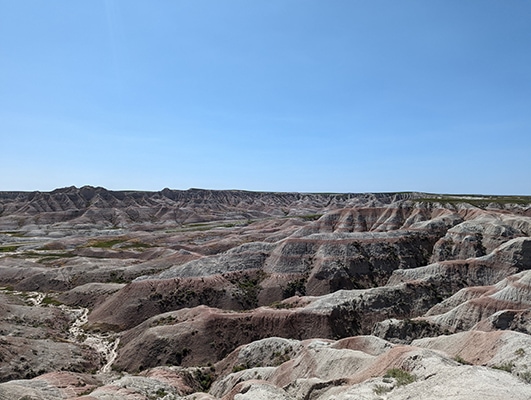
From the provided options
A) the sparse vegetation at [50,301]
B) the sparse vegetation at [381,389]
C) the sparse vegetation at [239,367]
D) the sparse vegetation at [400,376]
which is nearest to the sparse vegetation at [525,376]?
the sparse vegetation at [400,376]

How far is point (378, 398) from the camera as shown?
1845cm

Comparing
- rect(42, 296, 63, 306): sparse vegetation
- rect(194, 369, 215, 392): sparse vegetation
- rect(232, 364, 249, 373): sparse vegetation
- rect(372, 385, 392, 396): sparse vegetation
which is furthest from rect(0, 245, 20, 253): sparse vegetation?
rect(372, 385, 392, 396): sparse vegetation

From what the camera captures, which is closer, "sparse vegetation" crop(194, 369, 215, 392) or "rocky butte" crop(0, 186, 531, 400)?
"rocky butte" crop(0, 186, 531, 400)

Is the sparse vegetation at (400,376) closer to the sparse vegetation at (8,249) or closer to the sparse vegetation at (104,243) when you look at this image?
the sparse vegetation at (104,243)

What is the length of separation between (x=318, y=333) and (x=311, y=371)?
17.3 metres

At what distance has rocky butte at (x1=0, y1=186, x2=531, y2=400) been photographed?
82.4 feet

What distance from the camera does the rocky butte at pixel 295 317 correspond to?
82.4ft

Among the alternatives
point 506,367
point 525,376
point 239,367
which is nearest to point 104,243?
point 239,367

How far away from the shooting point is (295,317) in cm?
4775

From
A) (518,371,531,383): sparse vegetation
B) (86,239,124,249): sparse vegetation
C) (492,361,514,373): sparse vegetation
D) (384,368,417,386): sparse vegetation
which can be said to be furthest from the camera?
(86,239,124,249): sparse vegetation

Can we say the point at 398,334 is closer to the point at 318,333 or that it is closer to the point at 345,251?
the point at 318,333

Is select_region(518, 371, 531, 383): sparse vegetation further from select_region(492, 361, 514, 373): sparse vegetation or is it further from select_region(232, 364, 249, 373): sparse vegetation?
select_region(232, 364, 249, 373): sparse vegetation

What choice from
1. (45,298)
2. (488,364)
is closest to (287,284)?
(488,364)

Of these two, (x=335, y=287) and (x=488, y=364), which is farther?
(x=335, y=287)
